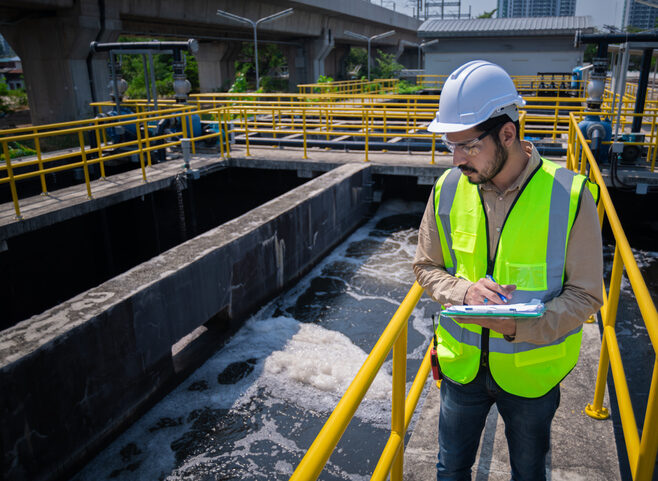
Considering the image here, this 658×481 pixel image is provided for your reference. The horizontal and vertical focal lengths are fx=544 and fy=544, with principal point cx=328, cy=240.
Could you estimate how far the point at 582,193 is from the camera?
5.52 ft

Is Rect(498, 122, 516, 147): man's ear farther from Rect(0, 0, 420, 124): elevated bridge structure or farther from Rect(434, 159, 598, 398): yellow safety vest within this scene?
Rect(0, 0, 420, 124): elevated bridge structure

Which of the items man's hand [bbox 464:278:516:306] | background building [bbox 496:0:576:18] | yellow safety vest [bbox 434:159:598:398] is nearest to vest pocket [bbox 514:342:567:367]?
yellow safety vest [bbox 434:159:598:398]

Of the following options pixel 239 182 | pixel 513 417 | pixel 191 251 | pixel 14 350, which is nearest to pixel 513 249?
pixel 513 417

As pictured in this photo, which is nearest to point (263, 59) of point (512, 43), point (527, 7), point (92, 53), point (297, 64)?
point (297, 64)

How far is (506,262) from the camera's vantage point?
5.70ft

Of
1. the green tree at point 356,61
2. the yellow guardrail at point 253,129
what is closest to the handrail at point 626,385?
the yellow guardrail at point 253,129

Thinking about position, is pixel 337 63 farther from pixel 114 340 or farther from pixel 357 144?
pixel 114 340

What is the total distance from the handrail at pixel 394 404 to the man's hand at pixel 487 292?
0.27 metres

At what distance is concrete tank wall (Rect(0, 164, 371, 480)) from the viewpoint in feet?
12.1

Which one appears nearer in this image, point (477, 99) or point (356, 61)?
point (477, 99)

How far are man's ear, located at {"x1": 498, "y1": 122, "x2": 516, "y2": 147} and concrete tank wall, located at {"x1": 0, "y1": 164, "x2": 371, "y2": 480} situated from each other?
3363mm

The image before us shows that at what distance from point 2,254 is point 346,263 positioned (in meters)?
4.90

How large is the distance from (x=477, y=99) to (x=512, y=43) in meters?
27.5

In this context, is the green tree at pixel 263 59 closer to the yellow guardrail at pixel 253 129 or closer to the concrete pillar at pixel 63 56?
the concrete pillar at pixel 63 56
